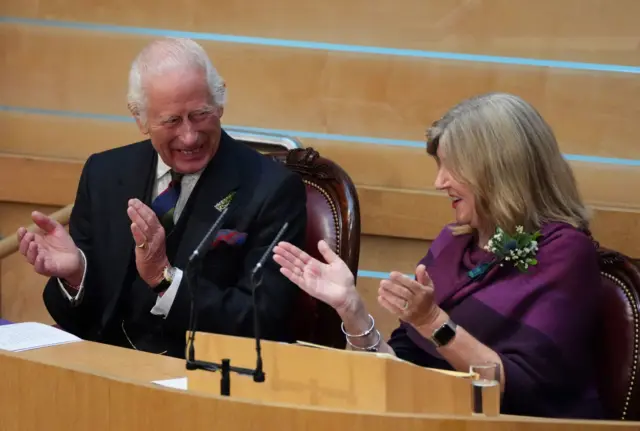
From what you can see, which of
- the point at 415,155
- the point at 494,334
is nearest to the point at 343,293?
the point at 494,334

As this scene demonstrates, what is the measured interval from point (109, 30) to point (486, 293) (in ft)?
6.99

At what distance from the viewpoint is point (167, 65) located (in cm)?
289

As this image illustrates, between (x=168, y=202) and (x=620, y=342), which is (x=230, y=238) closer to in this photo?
(x=168, y=202)

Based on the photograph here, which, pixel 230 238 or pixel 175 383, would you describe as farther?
pixel 230 238

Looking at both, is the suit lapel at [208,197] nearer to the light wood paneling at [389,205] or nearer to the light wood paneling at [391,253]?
the light wood paneling at [389,205]

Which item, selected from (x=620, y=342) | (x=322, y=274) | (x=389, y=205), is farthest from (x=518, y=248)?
(x=389, y=205)

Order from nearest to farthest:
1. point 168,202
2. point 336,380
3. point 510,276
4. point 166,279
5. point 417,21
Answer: point 336,380, point 510,276, point 166,279, point 168,202, point 417,21

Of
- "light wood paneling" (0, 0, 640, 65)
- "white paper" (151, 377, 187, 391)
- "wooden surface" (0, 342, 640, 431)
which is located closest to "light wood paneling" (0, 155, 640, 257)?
"light wood paneling" (0, 0, 640, 65)

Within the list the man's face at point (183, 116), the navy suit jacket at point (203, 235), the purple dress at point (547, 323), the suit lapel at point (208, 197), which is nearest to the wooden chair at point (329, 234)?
the navy suit jacket at point (203, 235)

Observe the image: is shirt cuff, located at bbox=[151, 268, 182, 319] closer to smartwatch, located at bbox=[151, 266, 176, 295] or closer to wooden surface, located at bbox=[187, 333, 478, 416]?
smartwatch, located at bbox=[151, 266, 176, 295]

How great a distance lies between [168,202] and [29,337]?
603mm

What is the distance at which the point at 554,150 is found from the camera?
2.63m

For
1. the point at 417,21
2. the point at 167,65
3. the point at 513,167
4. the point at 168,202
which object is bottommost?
the point at 168,202

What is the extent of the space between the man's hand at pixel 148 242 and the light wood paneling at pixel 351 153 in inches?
49.6
